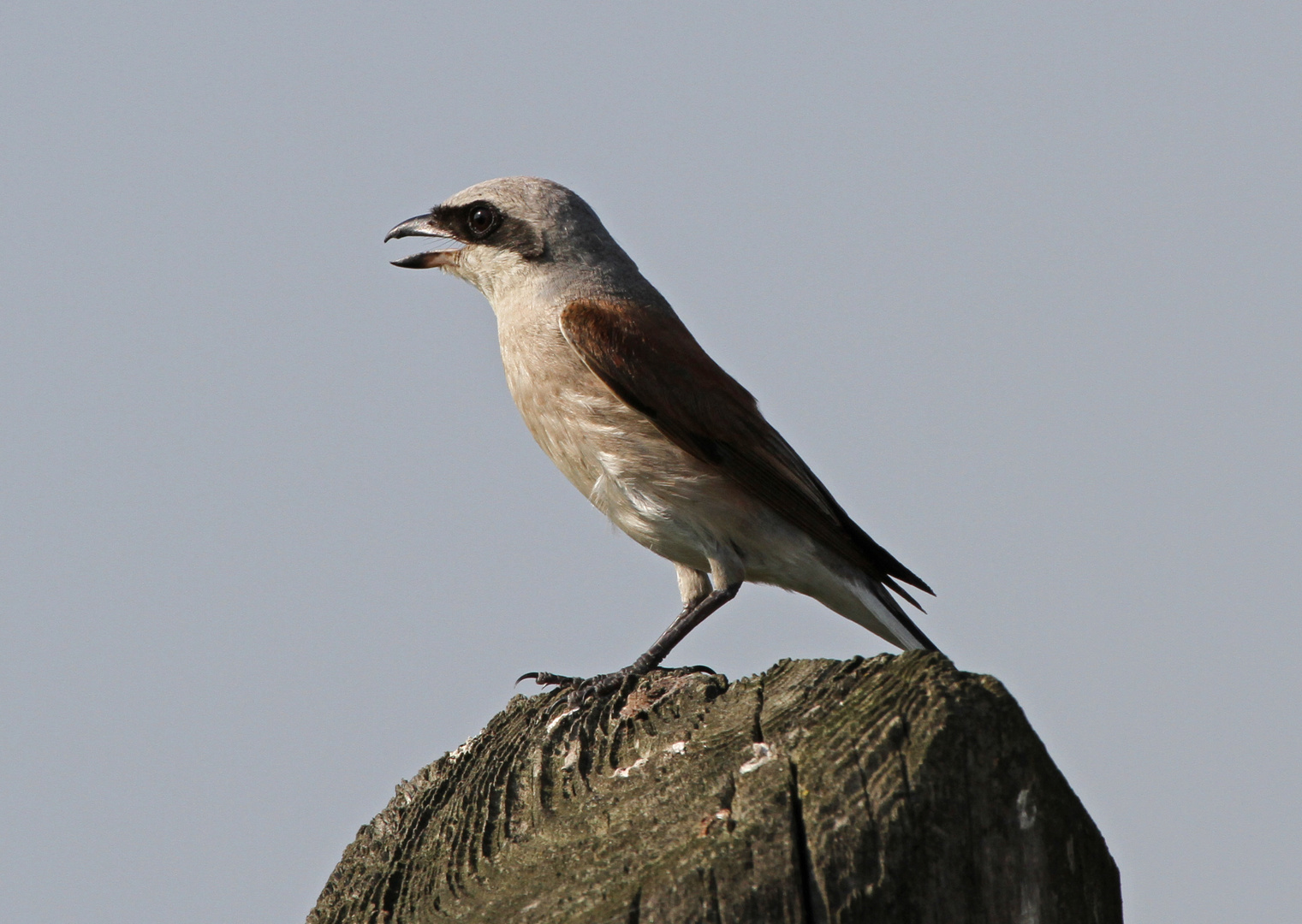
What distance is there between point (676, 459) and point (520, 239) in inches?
65.1

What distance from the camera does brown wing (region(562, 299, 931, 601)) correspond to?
584 centimetres

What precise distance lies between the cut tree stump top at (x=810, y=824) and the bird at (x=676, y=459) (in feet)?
8.26

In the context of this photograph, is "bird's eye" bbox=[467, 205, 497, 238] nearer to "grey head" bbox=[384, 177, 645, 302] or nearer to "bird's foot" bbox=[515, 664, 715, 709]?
"grey head" bbox=[384, 177, 645, 302]

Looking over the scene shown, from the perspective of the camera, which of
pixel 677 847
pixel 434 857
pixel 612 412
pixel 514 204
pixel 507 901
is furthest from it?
pixel 514 204

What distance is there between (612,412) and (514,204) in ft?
5.04

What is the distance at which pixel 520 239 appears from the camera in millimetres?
6637

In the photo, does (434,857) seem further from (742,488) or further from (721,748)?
(742,488)

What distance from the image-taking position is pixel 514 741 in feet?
11.3

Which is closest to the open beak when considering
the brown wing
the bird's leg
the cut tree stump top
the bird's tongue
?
the bird's tongue

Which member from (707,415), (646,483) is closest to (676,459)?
(646,483)

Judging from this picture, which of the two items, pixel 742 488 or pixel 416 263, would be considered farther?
pixel 416 263

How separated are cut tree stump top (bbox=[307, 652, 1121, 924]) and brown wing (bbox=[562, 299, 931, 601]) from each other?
113 inches

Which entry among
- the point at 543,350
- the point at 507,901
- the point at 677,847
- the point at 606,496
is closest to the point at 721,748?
the point at 677,847

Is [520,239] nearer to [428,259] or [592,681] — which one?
[428,259]
